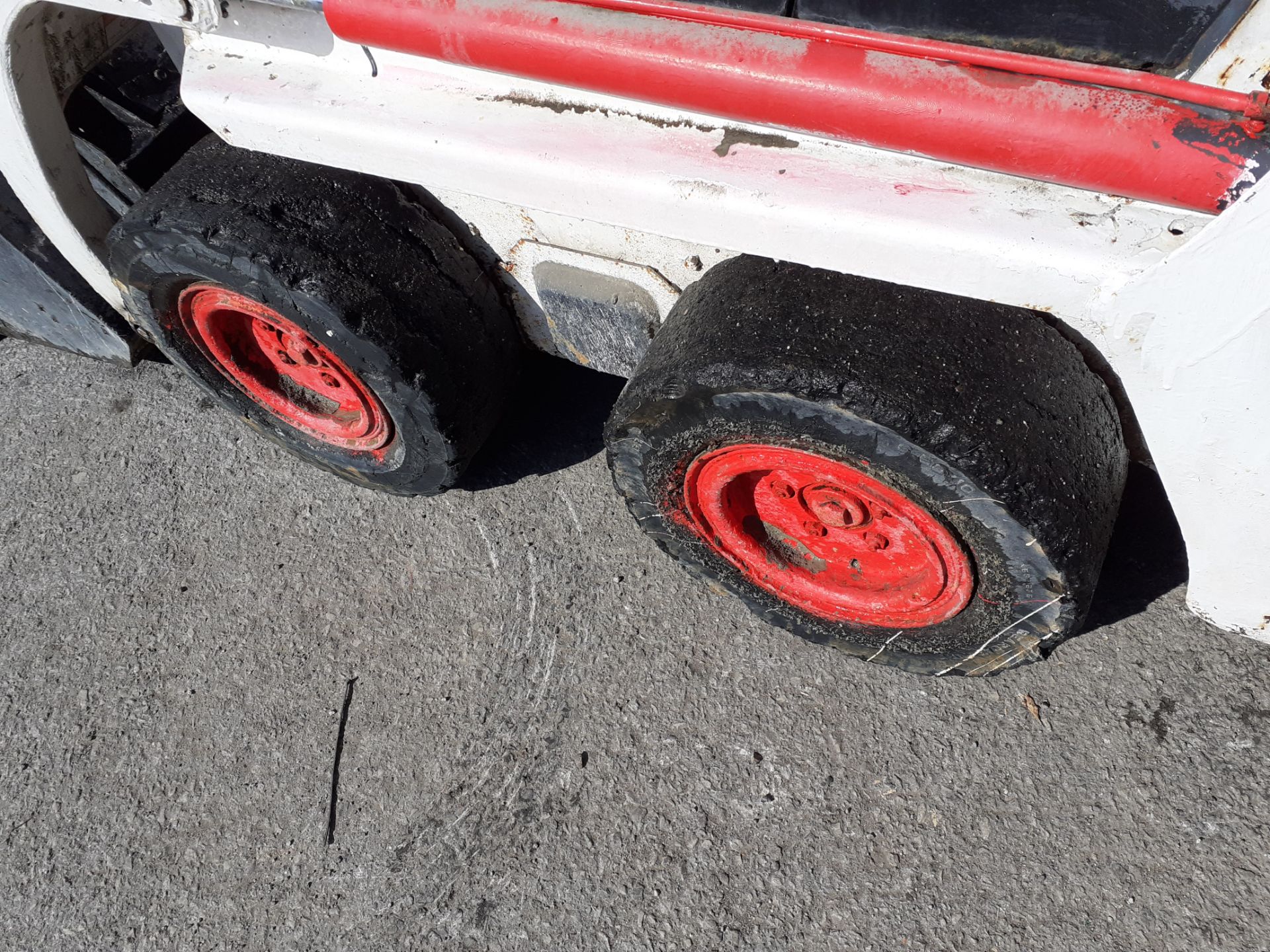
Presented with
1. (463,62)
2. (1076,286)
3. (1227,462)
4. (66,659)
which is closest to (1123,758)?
(1227,462)

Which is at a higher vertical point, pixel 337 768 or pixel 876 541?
pixel 876 541

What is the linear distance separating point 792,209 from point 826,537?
804 millimetres

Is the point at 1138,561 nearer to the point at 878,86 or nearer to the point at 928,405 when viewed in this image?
the point at 928,405

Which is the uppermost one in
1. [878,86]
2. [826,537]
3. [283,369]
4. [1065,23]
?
[1065,23]

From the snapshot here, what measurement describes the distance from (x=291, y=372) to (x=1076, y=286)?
1.77m

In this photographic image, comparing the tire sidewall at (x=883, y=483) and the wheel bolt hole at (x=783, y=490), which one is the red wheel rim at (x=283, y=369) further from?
the wheel bolt hole at (x=783, y=490)

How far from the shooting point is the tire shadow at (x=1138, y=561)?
2199mm

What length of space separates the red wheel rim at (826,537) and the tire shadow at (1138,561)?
1.66ft

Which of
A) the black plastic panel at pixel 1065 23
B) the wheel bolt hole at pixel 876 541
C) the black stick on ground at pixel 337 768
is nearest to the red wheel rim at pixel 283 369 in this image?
the black stick on ground at pixel 337 768

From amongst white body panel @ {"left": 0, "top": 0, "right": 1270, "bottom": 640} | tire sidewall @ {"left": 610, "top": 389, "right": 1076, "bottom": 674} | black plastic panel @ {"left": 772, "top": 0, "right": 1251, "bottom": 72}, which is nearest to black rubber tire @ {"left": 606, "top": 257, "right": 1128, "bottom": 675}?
tire sidewall @ {"left": 610, "top": 389, "right": 1076, "bottom": 674}

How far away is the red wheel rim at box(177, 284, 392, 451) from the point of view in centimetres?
214

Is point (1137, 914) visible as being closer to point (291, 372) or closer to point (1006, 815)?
point (1006, 815)

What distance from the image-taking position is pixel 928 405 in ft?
5.04

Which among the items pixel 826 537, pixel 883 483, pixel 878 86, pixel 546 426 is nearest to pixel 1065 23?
pixel 878 86
